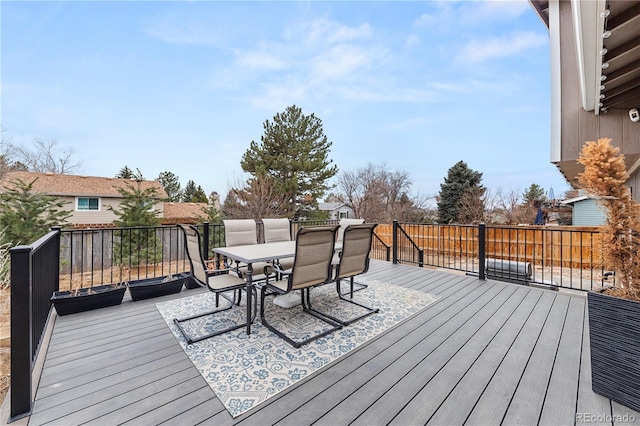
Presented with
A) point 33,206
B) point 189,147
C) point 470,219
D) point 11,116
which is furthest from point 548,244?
point 11,116

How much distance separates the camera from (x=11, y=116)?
34.6 feet

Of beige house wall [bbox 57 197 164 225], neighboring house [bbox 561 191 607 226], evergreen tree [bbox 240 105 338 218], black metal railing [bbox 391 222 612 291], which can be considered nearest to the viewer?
black metal railing [bbox 391 222 612 291]

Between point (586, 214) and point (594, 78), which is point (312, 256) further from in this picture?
point (586, 214)

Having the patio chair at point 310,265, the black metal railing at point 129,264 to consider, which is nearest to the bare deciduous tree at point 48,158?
the black metal railing at point 129,264

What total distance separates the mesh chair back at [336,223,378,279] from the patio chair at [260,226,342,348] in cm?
22

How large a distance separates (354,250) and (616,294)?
2151 mm

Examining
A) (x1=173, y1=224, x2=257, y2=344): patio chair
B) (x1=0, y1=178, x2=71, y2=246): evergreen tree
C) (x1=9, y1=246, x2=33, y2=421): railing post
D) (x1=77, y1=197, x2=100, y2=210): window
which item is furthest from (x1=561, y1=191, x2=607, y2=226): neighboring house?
(x1=77, y1=197, x2=100, y2=210): window

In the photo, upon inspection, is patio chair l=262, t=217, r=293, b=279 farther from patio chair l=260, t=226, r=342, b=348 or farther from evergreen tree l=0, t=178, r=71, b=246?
evergreen tree l=0, t=178, r=71, b=246

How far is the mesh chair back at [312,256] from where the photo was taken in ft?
8.39

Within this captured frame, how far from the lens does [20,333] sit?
1.53 metres

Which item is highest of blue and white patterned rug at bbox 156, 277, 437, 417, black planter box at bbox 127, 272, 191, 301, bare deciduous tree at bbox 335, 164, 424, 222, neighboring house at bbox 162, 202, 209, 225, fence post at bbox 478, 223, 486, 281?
bare deciduous tree at bbox 335, 164, 424, 222

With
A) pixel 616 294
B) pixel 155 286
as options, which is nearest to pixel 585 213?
pixel 616 294

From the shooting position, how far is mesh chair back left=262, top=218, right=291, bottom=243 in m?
4.59

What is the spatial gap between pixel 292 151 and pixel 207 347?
12437 mm
